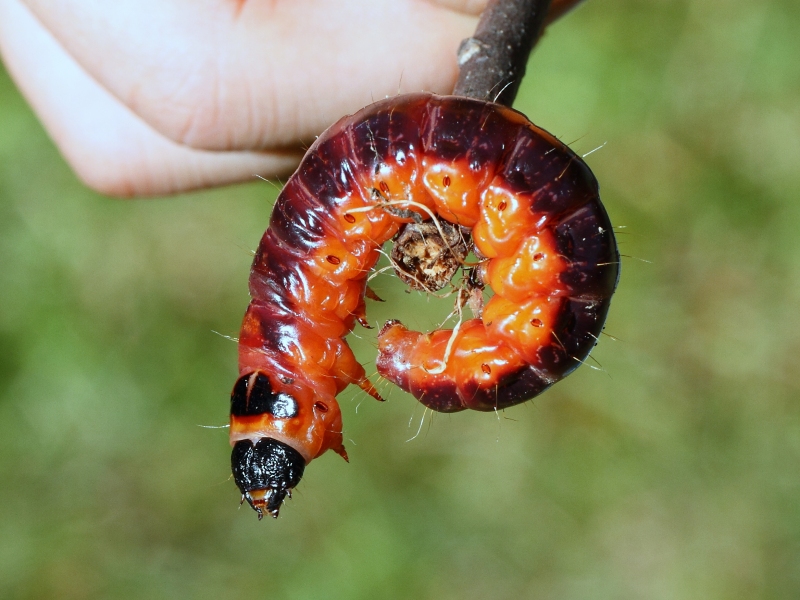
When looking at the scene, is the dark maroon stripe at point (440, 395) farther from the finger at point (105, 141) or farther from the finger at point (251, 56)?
the finger at point (105, 141)

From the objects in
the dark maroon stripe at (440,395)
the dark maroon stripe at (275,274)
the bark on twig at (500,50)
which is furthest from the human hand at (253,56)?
the dark maroon stripe at (440,395)

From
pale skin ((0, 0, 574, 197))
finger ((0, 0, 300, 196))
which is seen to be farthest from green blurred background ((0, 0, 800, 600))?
pale skin ((0, 0, 574, 197))

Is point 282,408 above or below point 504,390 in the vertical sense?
below

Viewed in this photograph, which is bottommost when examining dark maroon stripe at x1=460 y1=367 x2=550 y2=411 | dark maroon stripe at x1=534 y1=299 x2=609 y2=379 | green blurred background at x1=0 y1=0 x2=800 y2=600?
green blurred background at x1=0 y1=0 x2=800 y2=600

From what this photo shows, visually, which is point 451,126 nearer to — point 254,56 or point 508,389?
point 508,389

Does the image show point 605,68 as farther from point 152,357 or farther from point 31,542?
point 31,542

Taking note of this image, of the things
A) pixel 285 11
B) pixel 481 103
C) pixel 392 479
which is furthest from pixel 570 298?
pixel 392 479

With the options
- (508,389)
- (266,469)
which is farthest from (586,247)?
(266,469)

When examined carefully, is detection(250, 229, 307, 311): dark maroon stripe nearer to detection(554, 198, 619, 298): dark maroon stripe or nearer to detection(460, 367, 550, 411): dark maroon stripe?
detection(460, 367, 550, 411): dark maroon stripe
